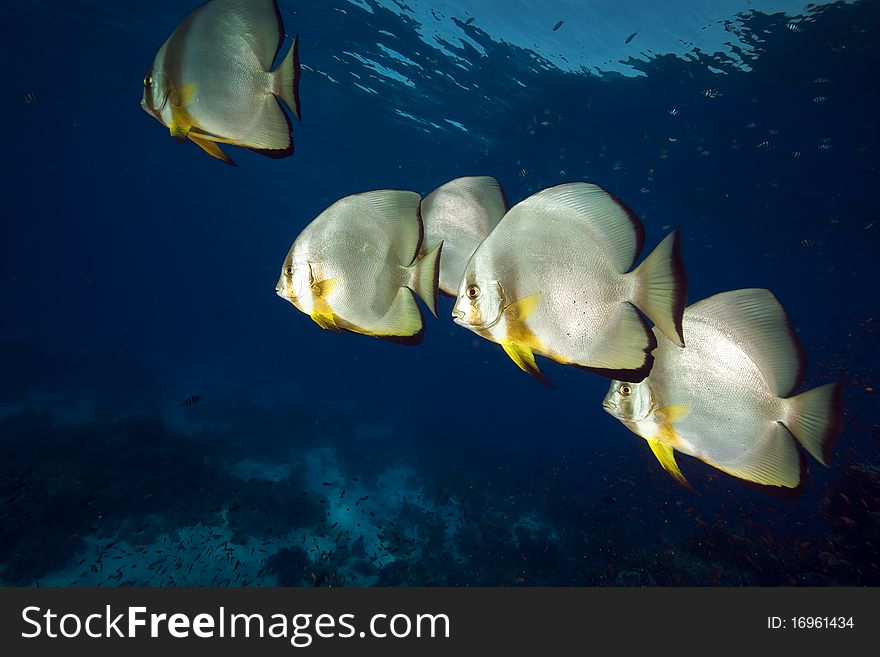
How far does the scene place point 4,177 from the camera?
336ft

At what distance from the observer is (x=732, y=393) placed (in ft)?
6.12

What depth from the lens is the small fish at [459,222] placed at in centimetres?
220

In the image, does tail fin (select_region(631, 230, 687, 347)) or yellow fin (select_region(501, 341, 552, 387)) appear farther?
yellow fin (select_region(501, 341, 552, 387))

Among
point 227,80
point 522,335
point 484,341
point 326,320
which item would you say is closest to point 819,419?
point 522,335

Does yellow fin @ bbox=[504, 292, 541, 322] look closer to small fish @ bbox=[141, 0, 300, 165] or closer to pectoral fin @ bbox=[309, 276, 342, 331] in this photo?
pectoral fin @ bbox=[309, 276, 342, 331]

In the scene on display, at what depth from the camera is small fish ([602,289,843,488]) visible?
5.99ft

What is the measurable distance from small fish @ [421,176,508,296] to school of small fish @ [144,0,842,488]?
5.3 inches

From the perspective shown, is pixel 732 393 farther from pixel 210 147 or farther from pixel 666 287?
pixel 210 147

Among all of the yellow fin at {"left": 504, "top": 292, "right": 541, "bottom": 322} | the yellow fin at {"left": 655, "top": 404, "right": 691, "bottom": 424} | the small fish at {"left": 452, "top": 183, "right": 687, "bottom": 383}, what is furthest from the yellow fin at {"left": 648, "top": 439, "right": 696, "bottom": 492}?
the yellow fin at {"left": 504, "top": 292, "right": 541, "bottom": 322}

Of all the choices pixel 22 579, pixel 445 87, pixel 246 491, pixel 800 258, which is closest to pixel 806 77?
pixel 445 87

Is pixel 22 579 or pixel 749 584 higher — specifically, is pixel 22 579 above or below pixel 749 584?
below

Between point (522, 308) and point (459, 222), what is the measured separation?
2.55ft

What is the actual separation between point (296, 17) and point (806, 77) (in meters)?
18.8

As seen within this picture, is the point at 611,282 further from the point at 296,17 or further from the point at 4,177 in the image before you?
the point at 4,177
